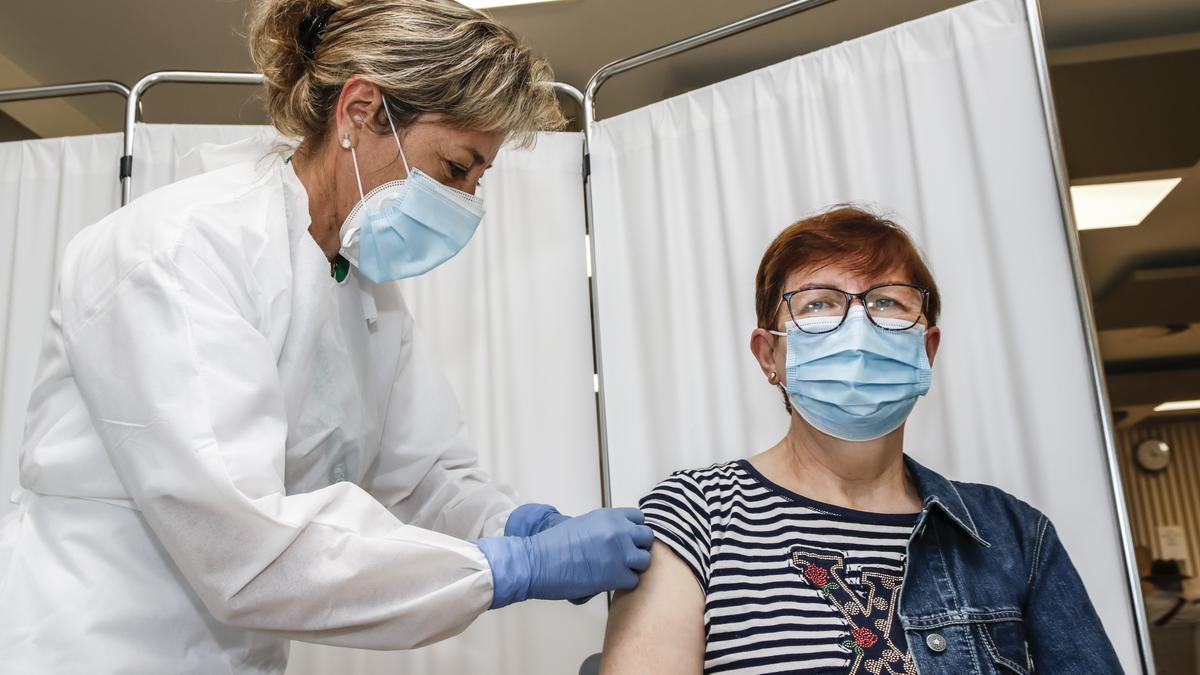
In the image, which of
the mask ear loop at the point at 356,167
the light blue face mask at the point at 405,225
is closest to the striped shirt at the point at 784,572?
the light blue face mask at the point at 405,225

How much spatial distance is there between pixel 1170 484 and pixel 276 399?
19.5 feet

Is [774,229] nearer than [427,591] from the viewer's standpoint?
No

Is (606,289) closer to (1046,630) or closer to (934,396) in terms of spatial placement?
(934,396)

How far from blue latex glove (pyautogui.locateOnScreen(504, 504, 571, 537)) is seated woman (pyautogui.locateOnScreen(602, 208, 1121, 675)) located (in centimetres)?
21

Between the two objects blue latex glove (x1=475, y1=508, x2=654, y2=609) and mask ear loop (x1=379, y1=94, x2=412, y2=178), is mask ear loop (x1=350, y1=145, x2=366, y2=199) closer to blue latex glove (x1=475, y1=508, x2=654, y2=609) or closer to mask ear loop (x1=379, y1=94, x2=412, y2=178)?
mask ear loop (x1=379, y1=94, x2=412, y2=178)

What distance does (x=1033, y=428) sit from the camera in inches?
67.6

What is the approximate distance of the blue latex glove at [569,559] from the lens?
1.14 m

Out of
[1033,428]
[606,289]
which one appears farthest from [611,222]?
[1033,428]

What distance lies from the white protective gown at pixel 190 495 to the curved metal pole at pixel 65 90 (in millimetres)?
1135

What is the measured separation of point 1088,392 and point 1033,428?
4.6 inches

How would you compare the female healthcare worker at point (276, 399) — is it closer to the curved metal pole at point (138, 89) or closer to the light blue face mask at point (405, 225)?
the light blue face mask at point (405, 225)

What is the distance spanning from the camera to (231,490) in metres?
0.99

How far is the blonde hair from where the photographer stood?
1305 mm

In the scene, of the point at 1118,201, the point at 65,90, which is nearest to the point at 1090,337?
the point at 65,90
